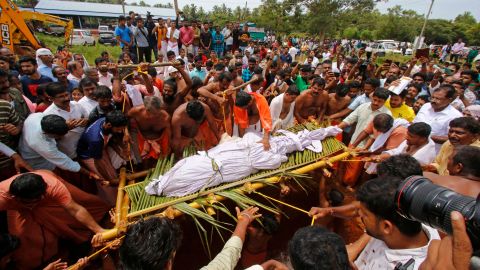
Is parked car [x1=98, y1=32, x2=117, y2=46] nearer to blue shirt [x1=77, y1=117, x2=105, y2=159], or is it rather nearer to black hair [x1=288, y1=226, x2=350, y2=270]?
blue shirt [x1=77, y1=117, x2=105, y2=159]

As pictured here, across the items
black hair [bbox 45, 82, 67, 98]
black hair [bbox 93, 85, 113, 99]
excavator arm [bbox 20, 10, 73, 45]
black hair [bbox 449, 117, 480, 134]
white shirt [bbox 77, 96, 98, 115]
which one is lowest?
white shirt [bbox 77, 96, 98, 115]

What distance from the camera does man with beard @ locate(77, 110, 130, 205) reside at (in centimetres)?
325

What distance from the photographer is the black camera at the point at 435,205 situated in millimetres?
1291

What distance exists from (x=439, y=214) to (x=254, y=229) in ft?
5.83

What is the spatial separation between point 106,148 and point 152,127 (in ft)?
2.13

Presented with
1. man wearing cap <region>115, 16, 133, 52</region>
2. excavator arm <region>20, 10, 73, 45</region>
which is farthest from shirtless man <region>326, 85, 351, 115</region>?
excavator arm <region>20, 10, 73, 45</region>

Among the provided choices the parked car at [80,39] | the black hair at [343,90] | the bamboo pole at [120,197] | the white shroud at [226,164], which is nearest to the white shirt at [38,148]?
the bamboo pole at [120,197]

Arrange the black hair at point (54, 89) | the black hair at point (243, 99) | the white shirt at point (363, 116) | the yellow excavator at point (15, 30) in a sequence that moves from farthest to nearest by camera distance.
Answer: the yellow excavator at point (15, 30)
the white shirt at point (363, 116)
the black hair at point (243, 99)
the black hair at point (54, 89)

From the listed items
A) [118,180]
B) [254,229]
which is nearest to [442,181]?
[254,229]

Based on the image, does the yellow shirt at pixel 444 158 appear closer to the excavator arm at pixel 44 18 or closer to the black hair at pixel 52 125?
the black hair at pixel 52 125

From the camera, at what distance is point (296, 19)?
94.7 feet

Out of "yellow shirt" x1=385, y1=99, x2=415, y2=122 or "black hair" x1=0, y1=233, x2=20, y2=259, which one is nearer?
"black hair" x1=0, y1=233, x2=20, y2=259

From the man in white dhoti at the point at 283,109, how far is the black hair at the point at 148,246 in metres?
3.44

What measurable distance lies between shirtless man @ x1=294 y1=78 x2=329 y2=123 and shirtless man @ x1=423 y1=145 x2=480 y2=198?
2.72m
